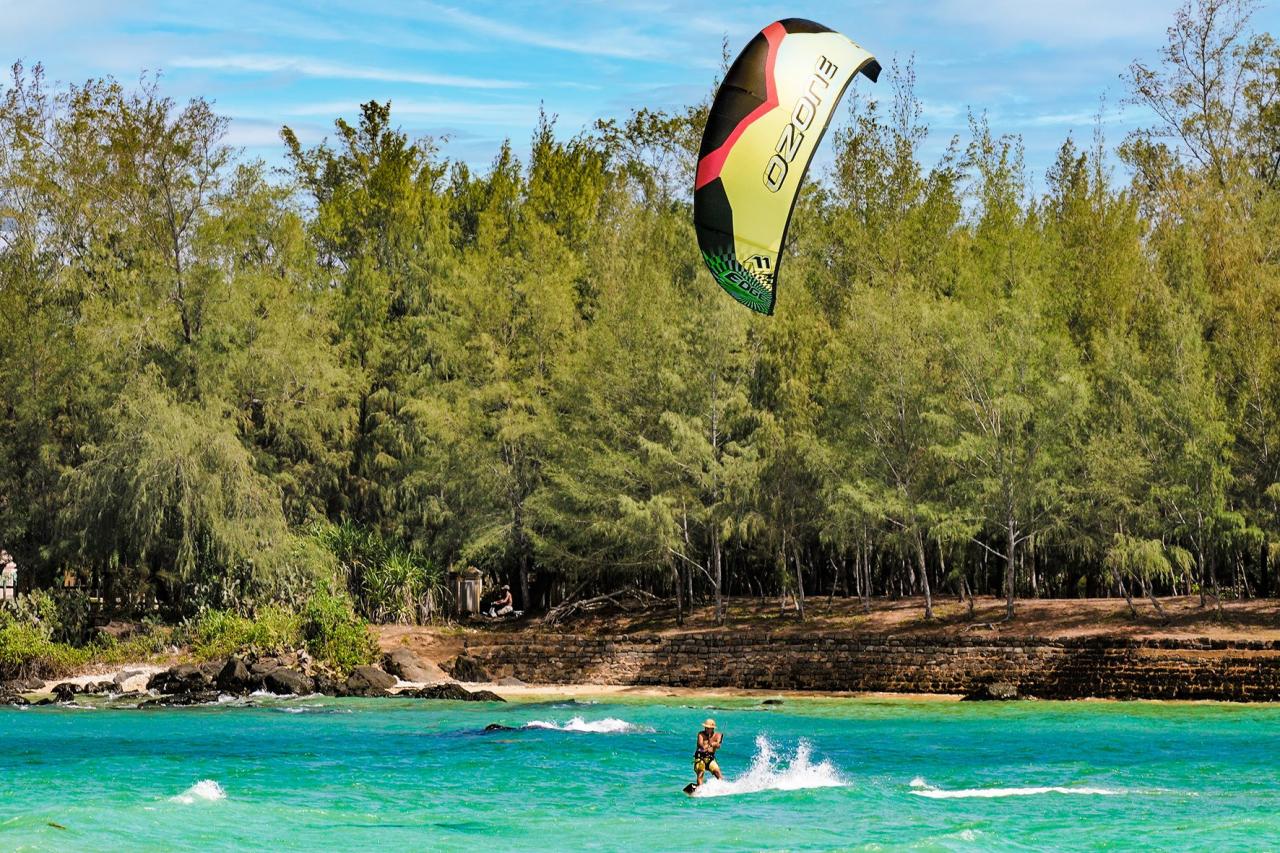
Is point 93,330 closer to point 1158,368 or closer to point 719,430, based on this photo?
point 719,430

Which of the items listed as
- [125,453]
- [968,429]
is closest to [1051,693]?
[968,429]

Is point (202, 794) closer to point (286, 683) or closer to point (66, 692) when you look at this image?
point (286, 683)

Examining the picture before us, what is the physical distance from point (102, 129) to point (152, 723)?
19.5 metres

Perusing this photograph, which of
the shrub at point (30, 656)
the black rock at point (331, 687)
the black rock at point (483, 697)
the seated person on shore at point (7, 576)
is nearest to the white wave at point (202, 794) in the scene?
the black rock at point (483, 697)

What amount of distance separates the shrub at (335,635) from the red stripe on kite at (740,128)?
78.4 ft

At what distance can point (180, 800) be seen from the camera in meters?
Answer: 20.1

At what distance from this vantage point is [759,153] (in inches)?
575

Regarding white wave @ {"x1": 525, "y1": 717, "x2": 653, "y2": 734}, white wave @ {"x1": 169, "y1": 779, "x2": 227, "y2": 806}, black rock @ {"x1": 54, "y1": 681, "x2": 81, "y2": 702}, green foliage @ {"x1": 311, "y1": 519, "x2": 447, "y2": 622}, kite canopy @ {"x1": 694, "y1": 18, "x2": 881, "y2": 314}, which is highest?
kite canopy @ {"x1": 694, "y1": 18, "x2": 881, "y2": 314}

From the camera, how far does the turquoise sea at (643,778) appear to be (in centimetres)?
1783

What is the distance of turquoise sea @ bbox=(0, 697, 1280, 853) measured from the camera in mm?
17828

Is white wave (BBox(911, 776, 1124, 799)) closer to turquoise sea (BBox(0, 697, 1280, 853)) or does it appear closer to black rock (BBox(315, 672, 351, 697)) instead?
turquoise sea (BBox(0, 697, 1280, 853))

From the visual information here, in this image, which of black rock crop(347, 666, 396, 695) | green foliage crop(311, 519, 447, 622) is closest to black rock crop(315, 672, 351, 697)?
black rock crop(347, 666, 396, 695)

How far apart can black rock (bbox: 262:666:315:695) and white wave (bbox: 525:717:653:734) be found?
23.9 feet

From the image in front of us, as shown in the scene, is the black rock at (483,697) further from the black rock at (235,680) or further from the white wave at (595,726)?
the black rock at (235,680)
